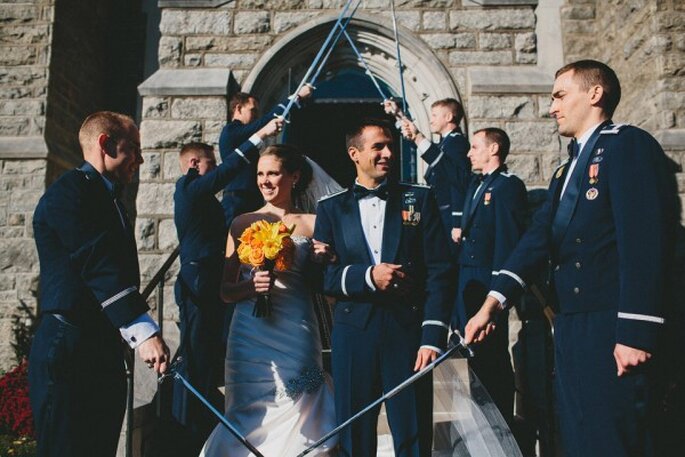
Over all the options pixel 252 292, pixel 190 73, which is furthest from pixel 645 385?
pixel 190 73

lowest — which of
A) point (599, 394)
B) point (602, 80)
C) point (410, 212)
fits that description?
point (599, 394)

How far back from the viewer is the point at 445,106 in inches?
206

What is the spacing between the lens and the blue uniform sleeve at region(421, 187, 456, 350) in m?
2.62

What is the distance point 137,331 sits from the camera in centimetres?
238

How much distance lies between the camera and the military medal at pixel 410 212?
9.18 feet

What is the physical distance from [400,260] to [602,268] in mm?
900

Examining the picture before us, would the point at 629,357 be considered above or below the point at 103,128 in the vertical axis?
below

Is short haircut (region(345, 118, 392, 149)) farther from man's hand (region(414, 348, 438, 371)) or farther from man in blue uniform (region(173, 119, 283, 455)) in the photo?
man in blue uniform (region(173, 119, 283, 455))

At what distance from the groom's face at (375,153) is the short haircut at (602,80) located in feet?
2.89

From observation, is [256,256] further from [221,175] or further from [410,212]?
[221,175]

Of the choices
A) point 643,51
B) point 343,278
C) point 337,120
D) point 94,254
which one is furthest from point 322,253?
point 337,120

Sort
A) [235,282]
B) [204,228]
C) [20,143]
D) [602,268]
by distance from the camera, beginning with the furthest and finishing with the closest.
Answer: [20,143] → [204,228] → [235,282] → [602,268]

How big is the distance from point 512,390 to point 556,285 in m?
2.03

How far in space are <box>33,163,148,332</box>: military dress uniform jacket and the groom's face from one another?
1223mm
